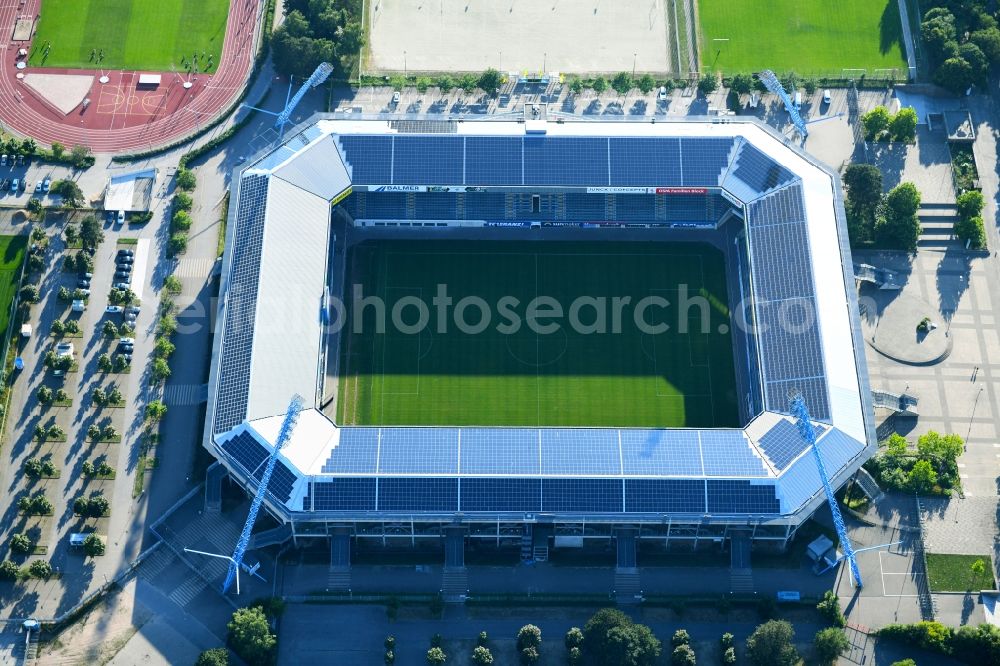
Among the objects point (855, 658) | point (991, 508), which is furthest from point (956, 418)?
point (855, 658)

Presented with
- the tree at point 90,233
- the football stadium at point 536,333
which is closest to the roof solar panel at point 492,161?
the football stadium at point 536,333

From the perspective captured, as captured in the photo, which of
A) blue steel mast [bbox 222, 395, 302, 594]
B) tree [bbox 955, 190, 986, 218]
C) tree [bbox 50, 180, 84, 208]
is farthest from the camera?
tree [bbox 955, 190, 986, 218]

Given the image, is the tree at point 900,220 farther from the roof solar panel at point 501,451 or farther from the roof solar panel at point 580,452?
the roof solar panel at point 501,451

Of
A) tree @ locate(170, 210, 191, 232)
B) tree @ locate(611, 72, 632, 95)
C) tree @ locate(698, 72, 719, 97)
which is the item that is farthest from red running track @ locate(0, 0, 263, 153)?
tree @ locate(698, 72, 719, 97)

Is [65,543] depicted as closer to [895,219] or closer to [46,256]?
[46,256]

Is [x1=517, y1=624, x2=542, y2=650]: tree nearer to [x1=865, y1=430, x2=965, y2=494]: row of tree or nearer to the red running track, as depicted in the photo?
[x1=865, y1=430, x2=965, y2=494]: row of tree

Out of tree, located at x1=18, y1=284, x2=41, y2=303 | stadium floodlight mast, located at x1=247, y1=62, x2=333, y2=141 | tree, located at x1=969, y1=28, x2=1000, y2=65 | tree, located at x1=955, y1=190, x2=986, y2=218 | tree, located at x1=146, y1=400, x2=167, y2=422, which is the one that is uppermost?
tree, located at x1=969, y1=28, x2=1000, y2=65

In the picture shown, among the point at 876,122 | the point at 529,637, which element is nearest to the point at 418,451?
the point at 529,637
